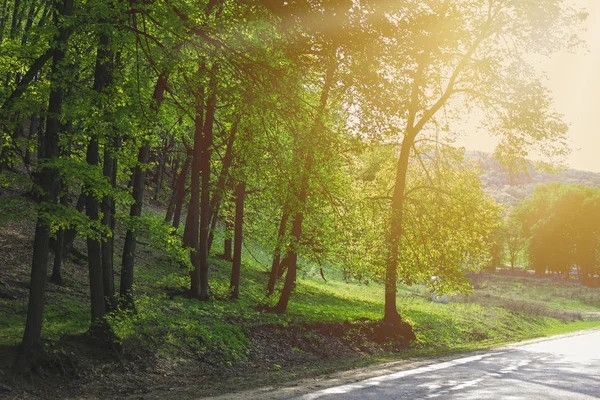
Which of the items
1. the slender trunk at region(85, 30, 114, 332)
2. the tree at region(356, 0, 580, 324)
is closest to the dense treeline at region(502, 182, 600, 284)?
the tree at region(356, 0, 580, 324)

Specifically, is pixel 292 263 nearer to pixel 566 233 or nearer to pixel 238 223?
pixel 238 223

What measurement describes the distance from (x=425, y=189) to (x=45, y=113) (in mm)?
15703

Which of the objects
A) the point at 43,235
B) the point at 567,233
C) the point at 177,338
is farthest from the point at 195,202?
the point at 567,233

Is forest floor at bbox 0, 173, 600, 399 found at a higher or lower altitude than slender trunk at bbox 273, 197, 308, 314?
lower

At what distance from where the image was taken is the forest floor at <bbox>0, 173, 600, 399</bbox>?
1114 centimetres

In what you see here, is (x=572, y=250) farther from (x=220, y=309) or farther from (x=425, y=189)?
(x=220, y=309)

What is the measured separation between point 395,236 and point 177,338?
363 inches

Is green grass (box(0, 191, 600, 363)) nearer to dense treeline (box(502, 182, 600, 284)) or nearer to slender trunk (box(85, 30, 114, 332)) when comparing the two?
slender trunk (box(85, 30, 114, 332))

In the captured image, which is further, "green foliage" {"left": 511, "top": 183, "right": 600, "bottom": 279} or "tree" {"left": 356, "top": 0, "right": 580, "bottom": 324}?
"green foliage" {"left": 511, "top": 183, "right": 600, "bottom": 279}

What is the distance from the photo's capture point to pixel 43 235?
11.1 metres

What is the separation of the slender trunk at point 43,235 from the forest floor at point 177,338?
1.13 ft

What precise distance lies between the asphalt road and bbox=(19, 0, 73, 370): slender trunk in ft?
17.5

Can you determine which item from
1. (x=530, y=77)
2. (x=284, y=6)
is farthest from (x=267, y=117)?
(x=530, y=77)

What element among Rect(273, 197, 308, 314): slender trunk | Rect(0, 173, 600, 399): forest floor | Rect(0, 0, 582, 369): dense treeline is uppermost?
Rect(0, 0, 582, 369): dense treeline
